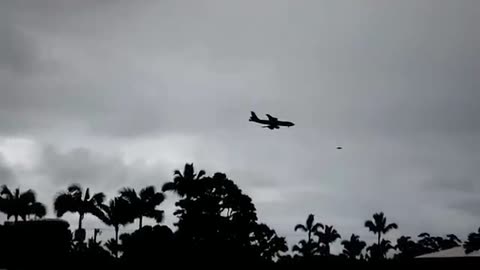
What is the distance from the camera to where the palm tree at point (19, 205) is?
7012 cm

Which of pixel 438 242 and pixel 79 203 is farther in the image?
pixel 438 242

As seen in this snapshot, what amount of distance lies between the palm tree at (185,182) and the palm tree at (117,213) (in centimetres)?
559

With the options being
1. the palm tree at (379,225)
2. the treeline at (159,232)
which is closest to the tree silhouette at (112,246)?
the treeline at (159,232)

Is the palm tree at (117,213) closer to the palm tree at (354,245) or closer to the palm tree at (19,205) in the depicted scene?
the palm tree at (19,205)

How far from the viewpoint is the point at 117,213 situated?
69500mm

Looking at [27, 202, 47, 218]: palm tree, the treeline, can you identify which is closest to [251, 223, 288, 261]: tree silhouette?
the treeline

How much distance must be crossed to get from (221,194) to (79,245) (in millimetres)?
18654

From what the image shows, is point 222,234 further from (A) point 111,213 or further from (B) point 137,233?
(A) point 111,213

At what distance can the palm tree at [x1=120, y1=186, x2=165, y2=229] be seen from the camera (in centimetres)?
6931

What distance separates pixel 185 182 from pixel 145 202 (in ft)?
22.4

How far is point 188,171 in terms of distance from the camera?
219ft

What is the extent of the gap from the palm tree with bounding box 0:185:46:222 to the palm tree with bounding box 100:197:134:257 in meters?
7.75

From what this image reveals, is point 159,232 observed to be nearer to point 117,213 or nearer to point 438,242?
point 117,213

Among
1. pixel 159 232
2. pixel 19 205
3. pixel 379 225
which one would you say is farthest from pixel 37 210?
pixel 379 225
